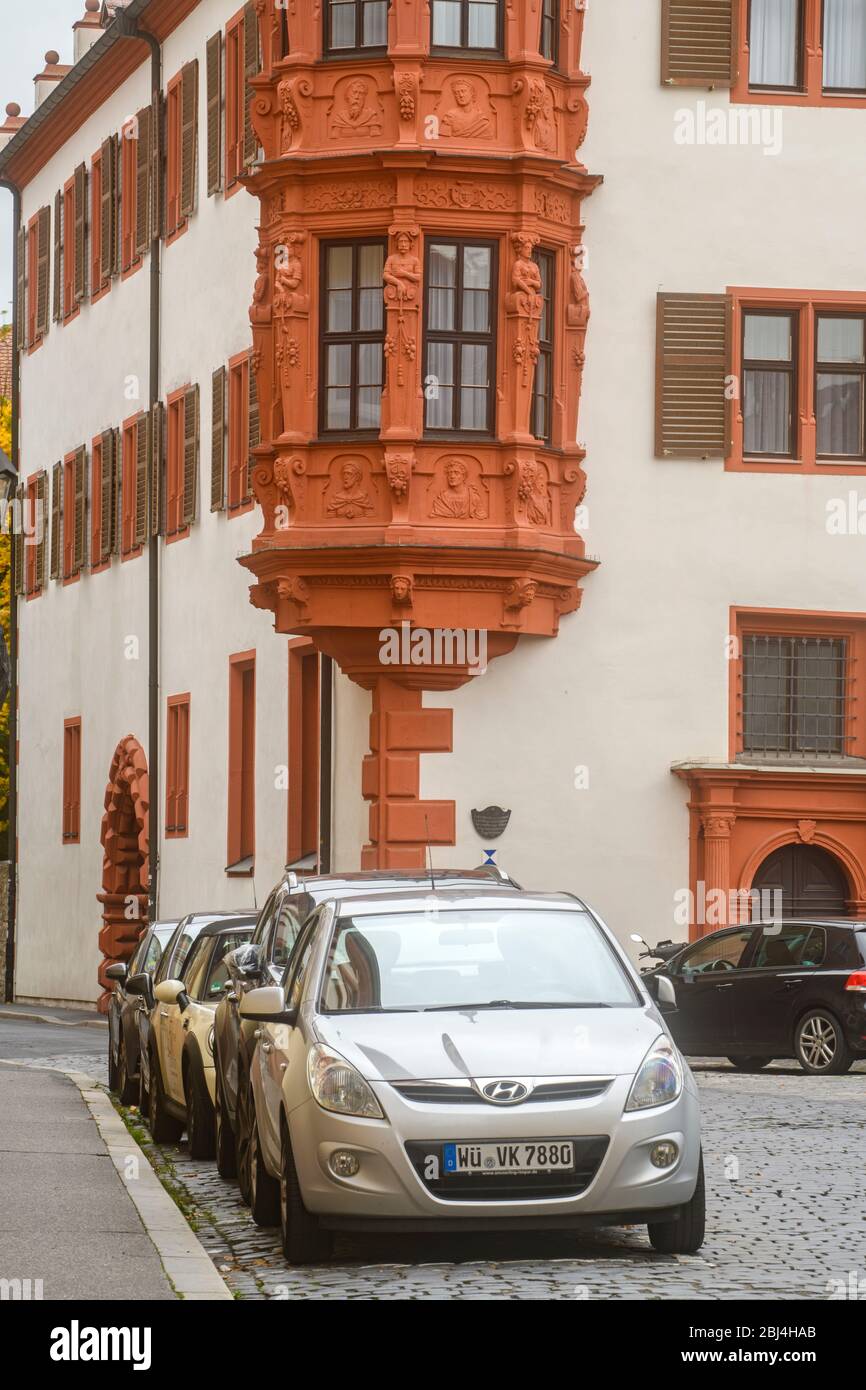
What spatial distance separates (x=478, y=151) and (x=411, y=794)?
21.5ft

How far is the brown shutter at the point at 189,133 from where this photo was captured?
115 ft

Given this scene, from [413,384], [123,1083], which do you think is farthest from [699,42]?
[123,1083]

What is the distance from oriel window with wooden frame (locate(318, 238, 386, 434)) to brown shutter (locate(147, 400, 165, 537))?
10.1 meters

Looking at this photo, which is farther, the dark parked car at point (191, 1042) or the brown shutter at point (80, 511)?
the brown shutter at point (80, 511)

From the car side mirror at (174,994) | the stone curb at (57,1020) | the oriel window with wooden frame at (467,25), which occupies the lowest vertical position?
the stone curb at (57,1020)

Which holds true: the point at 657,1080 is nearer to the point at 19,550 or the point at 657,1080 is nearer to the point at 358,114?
the point at 358,114

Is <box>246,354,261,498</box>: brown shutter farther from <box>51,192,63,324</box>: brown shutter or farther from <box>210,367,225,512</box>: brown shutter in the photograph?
<box>51,192,63,324</box>: brown shutter

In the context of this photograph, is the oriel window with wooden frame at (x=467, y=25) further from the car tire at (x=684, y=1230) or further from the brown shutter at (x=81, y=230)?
the car tire at (x=684, y=1230)

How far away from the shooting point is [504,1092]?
10.6 metres

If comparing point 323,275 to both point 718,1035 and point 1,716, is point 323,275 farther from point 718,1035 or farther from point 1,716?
point 1,716

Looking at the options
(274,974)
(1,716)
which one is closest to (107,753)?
(1,716)

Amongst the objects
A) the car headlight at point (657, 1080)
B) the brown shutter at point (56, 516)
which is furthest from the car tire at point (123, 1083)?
the brown shutter at point (56, 516)

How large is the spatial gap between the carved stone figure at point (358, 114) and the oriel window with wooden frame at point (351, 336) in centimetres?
112

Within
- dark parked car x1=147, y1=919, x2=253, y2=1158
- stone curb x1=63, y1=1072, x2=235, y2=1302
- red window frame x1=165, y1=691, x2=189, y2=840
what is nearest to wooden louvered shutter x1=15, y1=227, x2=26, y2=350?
red window frame x1=165, y1=691, x2=189, y2=840
